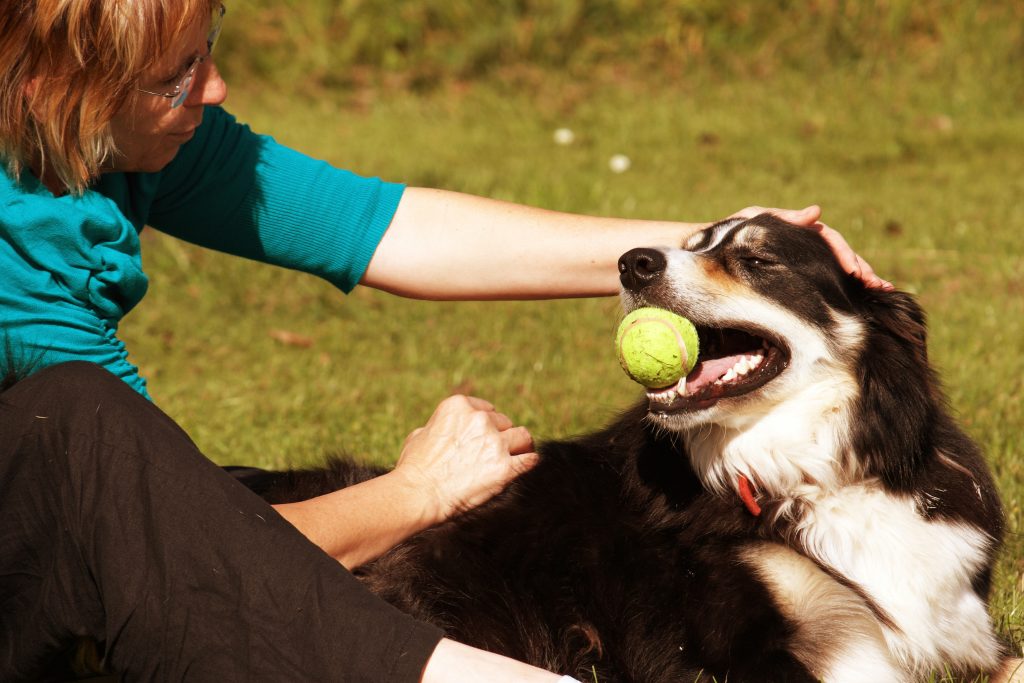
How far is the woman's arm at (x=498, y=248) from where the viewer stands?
10.1 ft

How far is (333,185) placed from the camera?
10.4 ft

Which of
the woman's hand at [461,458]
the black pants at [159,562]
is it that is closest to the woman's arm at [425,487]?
the woman's hand at [461,458]

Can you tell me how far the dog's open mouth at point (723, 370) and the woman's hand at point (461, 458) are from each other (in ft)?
1.30

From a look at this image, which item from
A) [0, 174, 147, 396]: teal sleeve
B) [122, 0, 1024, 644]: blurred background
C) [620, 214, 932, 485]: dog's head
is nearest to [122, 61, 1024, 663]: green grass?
[122, 0, 1024, 644]: blurred background

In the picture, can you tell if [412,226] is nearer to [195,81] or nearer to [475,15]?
[195,81]

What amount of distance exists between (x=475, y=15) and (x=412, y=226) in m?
7.71

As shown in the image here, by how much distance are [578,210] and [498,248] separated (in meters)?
4.05

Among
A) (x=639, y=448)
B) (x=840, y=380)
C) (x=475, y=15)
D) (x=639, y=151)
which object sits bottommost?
(x=639, y=448)

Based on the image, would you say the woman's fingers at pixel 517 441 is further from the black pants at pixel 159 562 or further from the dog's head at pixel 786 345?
the black pants at pixel 159 562

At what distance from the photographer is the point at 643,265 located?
2748 millimetres

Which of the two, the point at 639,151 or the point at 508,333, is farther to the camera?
the point at 639,151

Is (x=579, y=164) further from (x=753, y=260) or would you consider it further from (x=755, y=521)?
(x=755, y=521)

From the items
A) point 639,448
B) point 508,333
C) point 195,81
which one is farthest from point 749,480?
point 508,333

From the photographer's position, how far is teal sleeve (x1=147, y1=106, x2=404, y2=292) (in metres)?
3.11
